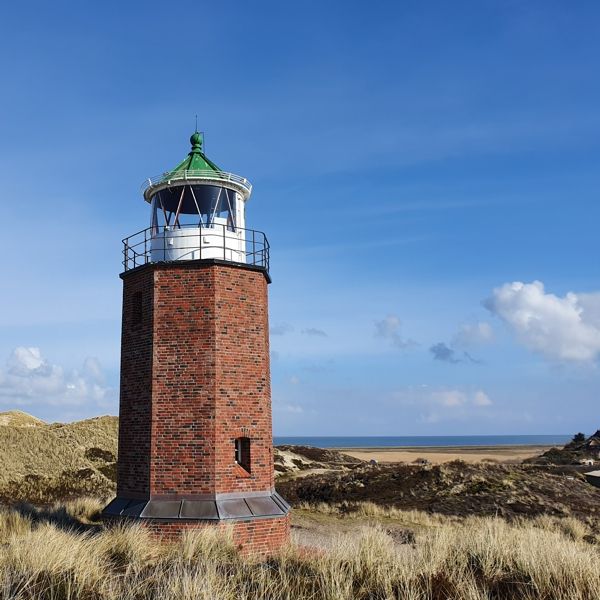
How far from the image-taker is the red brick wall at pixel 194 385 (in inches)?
503

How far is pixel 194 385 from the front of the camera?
13000 mm

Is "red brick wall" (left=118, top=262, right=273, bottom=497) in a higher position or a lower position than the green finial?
lower

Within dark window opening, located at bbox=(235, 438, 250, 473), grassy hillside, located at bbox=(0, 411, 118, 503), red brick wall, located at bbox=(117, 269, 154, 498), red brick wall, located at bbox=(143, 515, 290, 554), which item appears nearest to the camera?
red brick wall, located at bbox=(143, 515, 290, 554)

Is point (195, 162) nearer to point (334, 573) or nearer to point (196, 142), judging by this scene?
point (196, 142)

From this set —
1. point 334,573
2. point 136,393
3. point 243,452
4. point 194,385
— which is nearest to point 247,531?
point 243,452

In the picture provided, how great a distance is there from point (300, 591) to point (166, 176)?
9.65 metres

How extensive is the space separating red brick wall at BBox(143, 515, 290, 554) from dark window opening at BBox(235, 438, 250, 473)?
1.20m

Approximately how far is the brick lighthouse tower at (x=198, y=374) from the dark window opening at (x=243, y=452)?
0.02m

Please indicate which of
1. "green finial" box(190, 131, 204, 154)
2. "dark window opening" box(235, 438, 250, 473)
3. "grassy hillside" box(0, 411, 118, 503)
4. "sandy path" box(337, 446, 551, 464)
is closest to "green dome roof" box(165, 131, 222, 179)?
"green finial" box(190, 131, 204, 154)

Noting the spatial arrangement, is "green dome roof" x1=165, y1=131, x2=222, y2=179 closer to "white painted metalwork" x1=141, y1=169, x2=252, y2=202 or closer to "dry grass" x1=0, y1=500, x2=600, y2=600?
"white painted metalwork" x1=141, y1=169, x2=252, y2=202

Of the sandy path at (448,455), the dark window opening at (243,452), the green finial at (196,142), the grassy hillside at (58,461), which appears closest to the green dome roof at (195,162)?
the green finial at (196,142)

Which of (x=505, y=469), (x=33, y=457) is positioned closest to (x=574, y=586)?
(x=505, y=469)

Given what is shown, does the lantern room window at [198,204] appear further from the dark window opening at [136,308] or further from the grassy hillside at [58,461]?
the grassy hillside at [58,461]

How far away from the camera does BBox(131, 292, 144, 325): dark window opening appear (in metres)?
14.1
